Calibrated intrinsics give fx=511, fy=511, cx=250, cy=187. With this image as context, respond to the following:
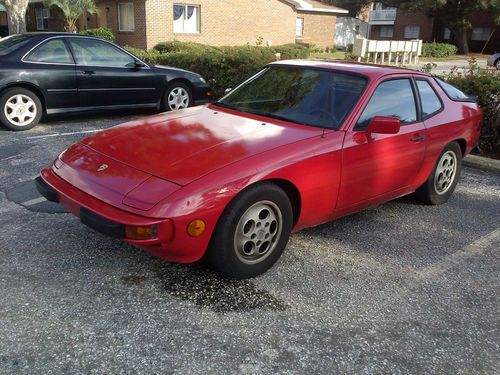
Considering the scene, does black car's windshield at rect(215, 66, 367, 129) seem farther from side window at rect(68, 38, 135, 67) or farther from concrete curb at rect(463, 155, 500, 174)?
side window at rect(68, 38, 135, 67)

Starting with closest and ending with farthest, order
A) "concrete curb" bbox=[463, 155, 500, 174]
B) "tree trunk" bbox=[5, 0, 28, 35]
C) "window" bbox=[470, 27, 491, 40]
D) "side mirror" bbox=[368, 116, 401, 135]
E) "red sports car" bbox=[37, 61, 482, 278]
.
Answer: "red sports car" bbox=[37, 61, 482, 278]
"side mirror" bbox=[368, 116, 401, 135]
"concrete curb" bbox=[463, 155, 500, 174]
"tree trunk" bbox=[5, 0, 28, 35]
"window" bbox=[470, 27, 491, 40]

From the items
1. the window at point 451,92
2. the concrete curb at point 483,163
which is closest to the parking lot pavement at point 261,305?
the window at point 451,92

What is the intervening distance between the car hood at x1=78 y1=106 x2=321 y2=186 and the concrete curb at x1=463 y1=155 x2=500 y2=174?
3.88 meters

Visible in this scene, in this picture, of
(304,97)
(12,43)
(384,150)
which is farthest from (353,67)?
(12,43)

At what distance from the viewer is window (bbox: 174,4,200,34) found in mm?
24328

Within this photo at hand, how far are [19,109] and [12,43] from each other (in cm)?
114

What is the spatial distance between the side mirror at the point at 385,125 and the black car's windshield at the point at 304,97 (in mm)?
257

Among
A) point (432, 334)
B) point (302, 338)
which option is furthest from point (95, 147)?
point (432, 334)

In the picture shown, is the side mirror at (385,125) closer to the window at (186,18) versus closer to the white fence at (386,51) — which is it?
the white fence at (386,51)

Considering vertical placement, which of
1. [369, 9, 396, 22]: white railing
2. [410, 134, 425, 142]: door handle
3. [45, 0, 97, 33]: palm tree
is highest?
[369, 9, 396, 22]: white railing

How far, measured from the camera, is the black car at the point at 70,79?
776 centimetres

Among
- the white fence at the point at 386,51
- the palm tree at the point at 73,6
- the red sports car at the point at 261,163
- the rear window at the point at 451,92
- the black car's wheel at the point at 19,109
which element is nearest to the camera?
the red sports car at the point at 261,163

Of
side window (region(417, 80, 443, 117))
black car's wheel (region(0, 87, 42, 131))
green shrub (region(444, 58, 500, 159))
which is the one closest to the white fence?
green shrub (region(444, 58, 500, 159))

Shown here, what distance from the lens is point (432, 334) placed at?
3.06 meters
